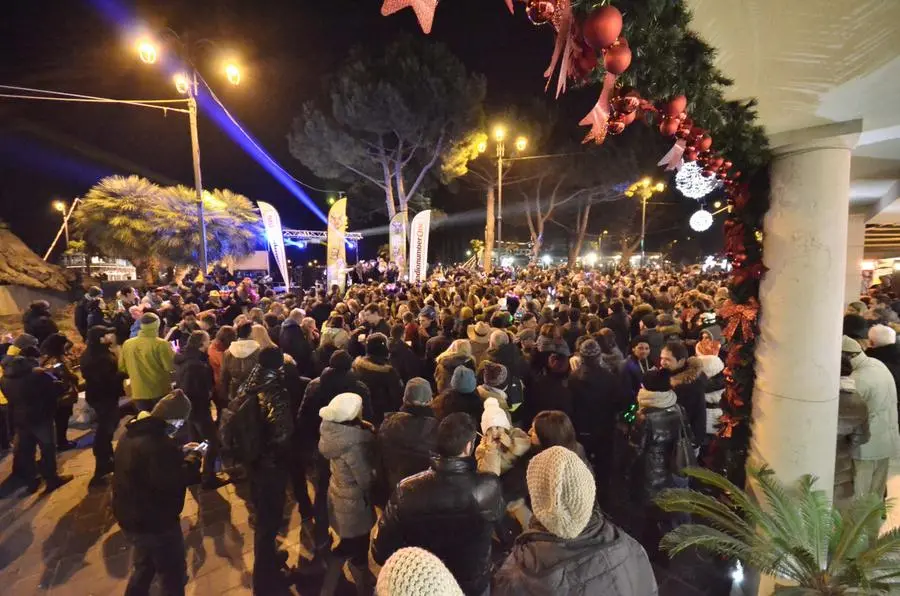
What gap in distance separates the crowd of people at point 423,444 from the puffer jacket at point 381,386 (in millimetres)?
14

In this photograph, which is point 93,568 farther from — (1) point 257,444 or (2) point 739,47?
(2) point 739,47

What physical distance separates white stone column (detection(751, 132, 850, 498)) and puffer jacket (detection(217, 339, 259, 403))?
446 centimetres

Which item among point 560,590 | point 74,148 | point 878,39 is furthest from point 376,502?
point 74,148

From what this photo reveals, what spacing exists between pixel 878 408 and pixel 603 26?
14.1 feet

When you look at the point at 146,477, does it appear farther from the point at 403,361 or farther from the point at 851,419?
the point at 851,419

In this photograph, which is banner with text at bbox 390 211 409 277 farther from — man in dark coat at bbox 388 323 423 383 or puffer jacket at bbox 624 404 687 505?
puffer jacket at bbox 624 404 687 505

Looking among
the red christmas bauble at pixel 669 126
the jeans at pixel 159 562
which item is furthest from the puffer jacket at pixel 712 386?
the jeans at pixel 159 562

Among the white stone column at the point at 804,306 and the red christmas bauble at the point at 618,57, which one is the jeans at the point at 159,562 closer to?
the red christmas bauble at the point at 618,57

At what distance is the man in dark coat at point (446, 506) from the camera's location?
7.29 feet

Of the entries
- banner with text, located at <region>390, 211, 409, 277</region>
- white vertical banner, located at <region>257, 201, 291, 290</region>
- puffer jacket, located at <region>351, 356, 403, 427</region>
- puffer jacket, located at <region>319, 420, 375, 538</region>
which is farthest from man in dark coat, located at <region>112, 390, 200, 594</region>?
banner with text, located at <region>390, 211, 409, 277</region>

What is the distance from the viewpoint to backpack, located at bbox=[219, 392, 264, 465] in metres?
3.46

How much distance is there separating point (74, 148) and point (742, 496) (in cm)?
3275

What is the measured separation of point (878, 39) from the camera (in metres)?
2.24

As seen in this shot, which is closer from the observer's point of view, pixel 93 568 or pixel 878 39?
pixel 878 39
